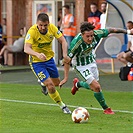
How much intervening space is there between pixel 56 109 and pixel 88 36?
1785 millimetres

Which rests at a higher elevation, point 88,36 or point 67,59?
point 88,36

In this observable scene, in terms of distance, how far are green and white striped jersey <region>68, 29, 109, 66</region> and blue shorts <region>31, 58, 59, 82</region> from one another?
22.5 inches

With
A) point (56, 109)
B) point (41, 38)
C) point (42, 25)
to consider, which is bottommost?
point (56, 109)

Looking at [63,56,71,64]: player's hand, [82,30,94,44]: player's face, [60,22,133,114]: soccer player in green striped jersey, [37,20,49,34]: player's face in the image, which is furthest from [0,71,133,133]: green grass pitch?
[37,20,49,34]: player's face

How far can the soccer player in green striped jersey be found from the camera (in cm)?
1171

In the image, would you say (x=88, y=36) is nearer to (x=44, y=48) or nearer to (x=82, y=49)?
(x=82, y=49)

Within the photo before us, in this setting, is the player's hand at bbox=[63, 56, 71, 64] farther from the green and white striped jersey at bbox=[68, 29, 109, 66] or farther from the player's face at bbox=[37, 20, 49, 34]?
the player's face at bbox=[37, 20, 49, 34]

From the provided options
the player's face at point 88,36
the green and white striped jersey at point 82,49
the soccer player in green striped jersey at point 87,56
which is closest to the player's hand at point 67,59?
the soccer player in green striped jersey at point 87,56

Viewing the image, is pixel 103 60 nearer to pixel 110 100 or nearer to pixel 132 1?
pixel 132 1

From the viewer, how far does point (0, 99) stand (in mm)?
14359

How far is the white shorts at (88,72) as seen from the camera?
12.0 meters

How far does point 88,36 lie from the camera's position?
1172 centimetres

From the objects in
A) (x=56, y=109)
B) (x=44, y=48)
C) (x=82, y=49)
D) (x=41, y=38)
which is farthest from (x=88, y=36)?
(x=56, y=109)

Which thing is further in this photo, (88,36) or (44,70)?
(44,70)
